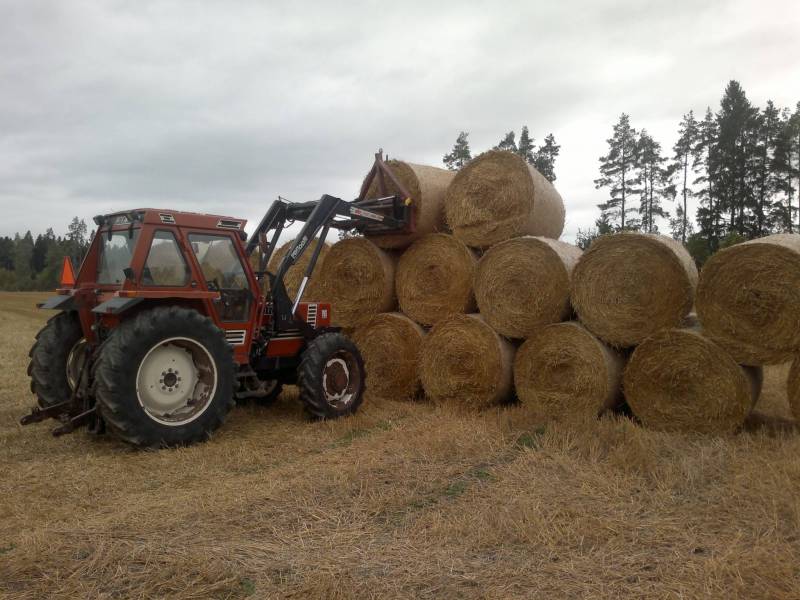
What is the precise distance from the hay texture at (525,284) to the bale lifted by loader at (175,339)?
158 cm

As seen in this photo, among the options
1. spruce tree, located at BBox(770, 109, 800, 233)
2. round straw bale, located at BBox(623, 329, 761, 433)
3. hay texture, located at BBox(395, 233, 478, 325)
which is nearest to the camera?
round straw bale, located at BBox(623, 329, 761, 433)

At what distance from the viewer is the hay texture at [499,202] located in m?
7.04

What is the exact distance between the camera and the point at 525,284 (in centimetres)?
663

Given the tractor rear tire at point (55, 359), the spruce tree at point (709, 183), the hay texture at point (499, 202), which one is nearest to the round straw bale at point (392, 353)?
the hay texture at point (499, 202)

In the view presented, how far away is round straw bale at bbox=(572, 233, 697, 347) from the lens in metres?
5.70

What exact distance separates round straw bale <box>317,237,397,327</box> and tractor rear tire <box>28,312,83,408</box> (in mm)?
3038

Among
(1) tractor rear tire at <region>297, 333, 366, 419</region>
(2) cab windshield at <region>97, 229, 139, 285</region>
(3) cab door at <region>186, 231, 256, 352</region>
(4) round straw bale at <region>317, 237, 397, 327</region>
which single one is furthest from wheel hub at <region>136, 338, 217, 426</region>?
(4) round straw bale at <region>317, 237, 397, 327</region>

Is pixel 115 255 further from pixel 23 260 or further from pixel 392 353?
pixel 23 260

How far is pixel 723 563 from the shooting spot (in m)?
3.03

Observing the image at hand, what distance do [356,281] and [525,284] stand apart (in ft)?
7.77

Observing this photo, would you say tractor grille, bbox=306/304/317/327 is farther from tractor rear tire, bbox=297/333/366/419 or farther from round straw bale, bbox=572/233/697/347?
round straw bale, bbox=572/233/697/347

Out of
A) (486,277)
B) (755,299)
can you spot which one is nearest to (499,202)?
(486,277)

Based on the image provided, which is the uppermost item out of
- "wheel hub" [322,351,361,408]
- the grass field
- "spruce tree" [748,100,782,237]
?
"spruce tree" [748,100,782,237]

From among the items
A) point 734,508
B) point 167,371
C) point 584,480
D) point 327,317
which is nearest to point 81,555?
point 167,371
